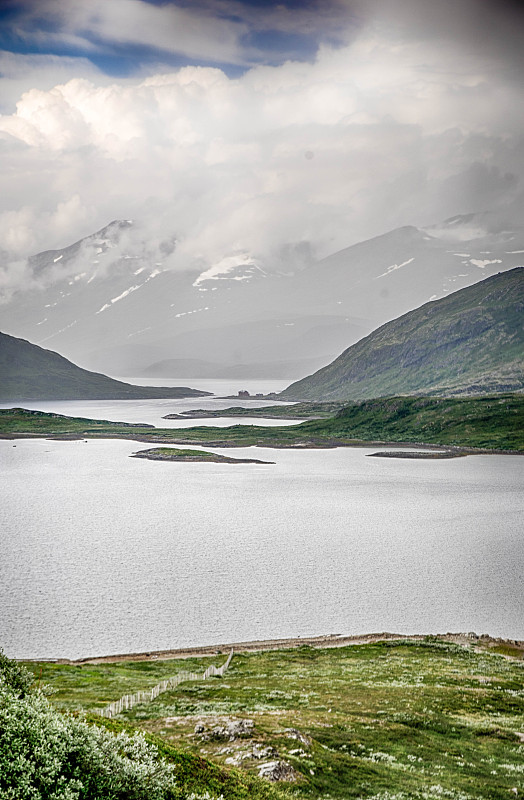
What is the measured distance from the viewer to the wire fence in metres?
33.4

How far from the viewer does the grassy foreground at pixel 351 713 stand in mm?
23969

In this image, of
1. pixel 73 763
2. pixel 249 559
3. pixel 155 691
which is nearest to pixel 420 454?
pixel 249 559

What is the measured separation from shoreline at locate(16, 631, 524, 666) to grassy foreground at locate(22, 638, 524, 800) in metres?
1.20

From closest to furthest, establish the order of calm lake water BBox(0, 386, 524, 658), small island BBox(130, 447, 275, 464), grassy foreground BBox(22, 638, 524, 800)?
1. grassy foreground BBox(22, 638, 524, 800)
2. calm lake water BBox(0, 386, 524, 658)
3. small island BBox(130, 447, 275, 464)

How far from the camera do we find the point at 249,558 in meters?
75.1

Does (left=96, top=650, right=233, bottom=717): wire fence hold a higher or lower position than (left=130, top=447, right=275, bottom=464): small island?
lower

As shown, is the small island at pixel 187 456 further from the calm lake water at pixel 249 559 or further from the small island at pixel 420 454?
the small island at pixel 420 454

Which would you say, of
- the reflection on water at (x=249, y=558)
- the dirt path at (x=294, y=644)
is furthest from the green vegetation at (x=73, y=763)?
the reflection on water at (x=249, y=558)

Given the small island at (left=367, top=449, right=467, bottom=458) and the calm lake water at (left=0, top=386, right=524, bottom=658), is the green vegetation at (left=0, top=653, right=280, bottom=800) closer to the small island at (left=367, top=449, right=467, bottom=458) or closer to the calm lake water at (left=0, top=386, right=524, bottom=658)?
the calm lake water at (left=0, top=386, right=524, bottom=658)

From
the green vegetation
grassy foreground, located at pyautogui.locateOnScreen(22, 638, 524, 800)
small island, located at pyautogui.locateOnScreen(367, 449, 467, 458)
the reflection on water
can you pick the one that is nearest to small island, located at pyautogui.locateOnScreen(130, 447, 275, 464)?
the reflection on water

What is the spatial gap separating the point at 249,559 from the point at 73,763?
6127cm

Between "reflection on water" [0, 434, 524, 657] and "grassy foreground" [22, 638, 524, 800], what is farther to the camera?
"reflection on water" [0, 434, 524, 657]

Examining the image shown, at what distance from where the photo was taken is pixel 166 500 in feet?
385

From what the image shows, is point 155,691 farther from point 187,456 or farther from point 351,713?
point 187,456
